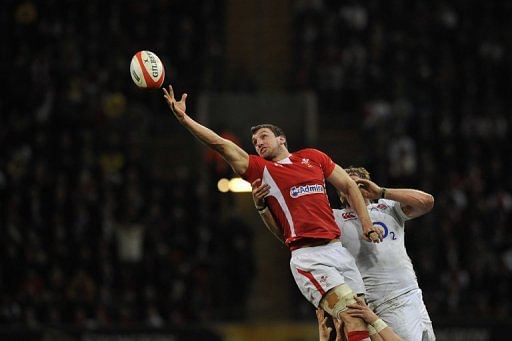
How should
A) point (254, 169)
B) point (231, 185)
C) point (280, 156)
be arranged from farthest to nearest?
point (231, 185) → point (280, 156) → point (254, 169)

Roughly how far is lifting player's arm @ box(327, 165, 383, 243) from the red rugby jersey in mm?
257

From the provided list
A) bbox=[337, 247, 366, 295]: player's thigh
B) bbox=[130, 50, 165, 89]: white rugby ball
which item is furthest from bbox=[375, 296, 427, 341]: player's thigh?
bbox=[130, 50, 165, 89]: white rugby ball

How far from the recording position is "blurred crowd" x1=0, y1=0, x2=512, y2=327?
19.3 m

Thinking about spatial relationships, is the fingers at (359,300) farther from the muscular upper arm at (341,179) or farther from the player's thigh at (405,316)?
the muscular upper arm at (341,179)

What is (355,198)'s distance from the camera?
394 inches

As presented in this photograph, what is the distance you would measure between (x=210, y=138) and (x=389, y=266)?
234 cm

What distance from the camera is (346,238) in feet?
34.7

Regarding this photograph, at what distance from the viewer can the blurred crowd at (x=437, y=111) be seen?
789 inches

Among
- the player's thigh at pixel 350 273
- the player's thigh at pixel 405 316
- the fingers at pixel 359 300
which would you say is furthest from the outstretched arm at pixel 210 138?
the player's thigh at pixel 405 316

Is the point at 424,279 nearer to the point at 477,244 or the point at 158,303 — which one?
the point at 477,244

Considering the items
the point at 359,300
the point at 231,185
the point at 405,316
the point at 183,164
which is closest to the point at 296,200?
the point at 359,300

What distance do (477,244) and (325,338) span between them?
10.8 meters

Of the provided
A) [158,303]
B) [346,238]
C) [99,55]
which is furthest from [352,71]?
[346,238]

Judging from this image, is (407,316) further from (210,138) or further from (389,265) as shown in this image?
(210,138)
